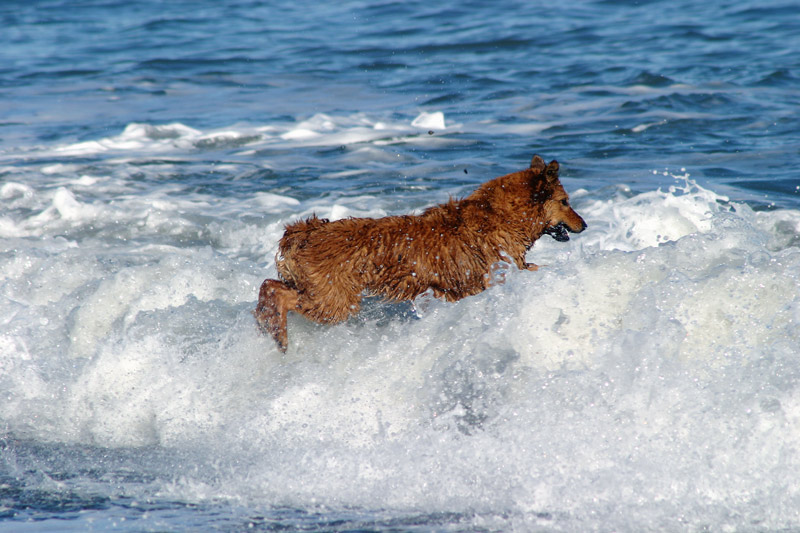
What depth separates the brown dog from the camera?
5434 millimetres

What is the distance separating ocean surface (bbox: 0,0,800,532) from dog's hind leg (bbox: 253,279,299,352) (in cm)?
26

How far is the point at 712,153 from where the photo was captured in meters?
11.3

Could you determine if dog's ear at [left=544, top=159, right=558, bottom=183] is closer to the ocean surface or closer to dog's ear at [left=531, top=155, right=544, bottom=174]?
dog's ear at [left=531, top=155, right=544, bottom=174]

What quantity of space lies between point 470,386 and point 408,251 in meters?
0.96

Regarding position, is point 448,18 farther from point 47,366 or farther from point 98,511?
point 98,511

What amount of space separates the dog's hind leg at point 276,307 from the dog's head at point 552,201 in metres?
1.87

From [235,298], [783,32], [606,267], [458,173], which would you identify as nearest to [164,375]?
[235,298]

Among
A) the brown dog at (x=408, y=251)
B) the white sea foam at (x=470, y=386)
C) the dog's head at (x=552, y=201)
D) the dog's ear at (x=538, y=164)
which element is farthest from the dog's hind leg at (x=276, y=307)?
the dog's ear at (x=538, y=164)

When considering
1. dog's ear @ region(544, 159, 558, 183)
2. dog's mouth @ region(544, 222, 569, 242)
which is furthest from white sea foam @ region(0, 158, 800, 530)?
dog's ear @ region(544, 159, 558, 183)

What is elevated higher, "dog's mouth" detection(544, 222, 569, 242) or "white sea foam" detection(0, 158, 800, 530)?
"dog's mouth" detection(544, 222, 569, 242)

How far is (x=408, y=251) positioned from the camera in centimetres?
555

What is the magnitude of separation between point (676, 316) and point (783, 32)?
49.0 feet

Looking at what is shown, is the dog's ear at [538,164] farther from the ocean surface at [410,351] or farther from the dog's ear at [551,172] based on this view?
the ocean surface at [410,351]

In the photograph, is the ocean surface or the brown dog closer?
the ocean surface
